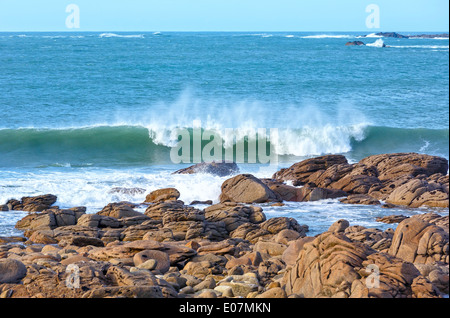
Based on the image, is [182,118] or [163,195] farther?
[182,118]

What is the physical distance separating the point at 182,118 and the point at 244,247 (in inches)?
783

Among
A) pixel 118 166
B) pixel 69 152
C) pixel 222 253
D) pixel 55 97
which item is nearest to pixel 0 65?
pixel 55 97

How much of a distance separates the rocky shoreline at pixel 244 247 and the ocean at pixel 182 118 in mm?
945

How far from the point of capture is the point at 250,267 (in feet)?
29.3

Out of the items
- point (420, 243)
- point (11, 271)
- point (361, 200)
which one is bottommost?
point (361, 200)

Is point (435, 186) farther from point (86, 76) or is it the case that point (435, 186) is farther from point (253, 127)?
point (86, 76)

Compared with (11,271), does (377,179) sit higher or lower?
lower

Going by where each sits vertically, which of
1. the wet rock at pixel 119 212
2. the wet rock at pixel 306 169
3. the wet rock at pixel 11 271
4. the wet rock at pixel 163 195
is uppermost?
the wet rock at pixel 11 271

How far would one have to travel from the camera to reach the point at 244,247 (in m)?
10.9

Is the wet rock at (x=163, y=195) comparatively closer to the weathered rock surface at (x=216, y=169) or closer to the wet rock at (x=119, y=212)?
the wet rock at (x=119, y=212)

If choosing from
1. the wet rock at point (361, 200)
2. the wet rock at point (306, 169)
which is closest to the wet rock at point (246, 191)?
the wet rock at point (361, 200)

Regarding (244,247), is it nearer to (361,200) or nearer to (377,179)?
(361,200)

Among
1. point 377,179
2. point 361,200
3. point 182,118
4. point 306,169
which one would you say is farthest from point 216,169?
point 182,118

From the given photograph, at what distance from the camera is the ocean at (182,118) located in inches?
690
